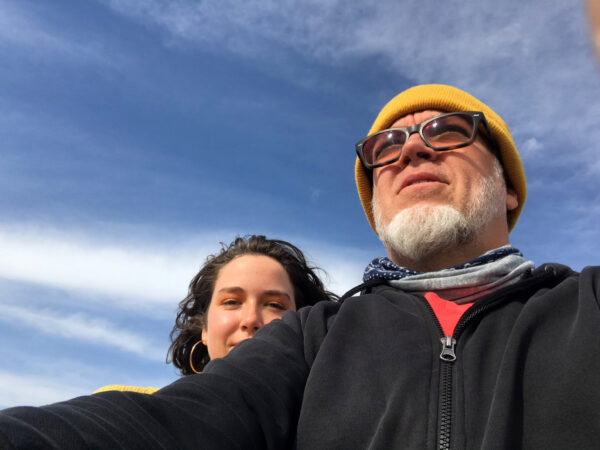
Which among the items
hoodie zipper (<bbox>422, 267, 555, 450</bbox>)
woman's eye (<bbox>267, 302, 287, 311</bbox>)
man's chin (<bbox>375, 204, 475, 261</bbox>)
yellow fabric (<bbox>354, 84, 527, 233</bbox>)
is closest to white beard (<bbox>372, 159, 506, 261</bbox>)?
man's chin (<bbox>375, 204, 475, 261</bbox>)

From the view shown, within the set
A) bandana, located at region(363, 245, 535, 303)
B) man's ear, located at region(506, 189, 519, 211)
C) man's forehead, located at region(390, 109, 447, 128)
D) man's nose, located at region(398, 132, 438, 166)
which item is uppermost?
man's forehead, located at region(390, 109, 447, 128)

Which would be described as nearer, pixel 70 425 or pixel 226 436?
pixel 70 425

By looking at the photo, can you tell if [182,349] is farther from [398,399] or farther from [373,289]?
[398,399]

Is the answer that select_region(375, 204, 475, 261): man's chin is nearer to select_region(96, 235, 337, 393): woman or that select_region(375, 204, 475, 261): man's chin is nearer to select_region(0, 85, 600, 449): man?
select_region(0, 85, 600, 449): man

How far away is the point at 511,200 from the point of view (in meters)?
3.24

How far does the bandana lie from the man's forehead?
1.06 metres

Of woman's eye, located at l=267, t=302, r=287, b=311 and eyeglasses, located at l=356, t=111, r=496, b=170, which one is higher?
eyeglasses, located at l=356, t=111, r=496, b=170

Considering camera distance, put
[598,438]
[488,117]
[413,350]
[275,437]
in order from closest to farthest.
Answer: [598,438]
[275,437]
[413,350]
[488,117]

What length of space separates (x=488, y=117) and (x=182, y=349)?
359 cm

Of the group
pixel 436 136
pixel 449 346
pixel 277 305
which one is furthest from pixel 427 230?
pixel 277 305

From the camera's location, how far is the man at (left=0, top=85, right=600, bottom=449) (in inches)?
55.8

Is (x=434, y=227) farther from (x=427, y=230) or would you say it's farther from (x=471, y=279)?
(x=471, y=279)

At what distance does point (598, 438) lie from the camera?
1479 millimetres

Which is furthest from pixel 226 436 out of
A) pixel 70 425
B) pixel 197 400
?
pixel 70 425
